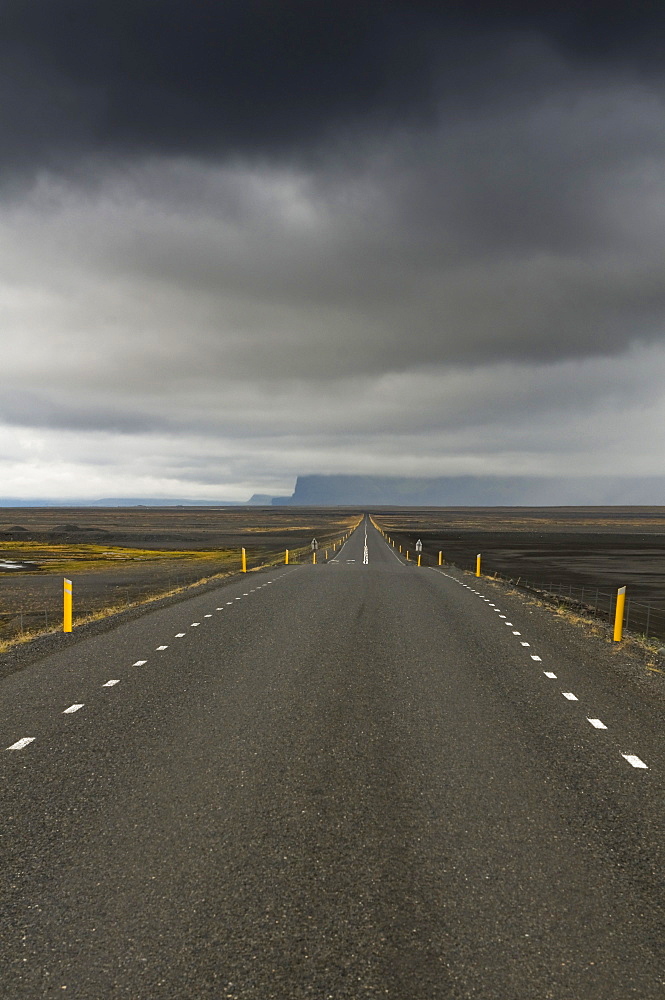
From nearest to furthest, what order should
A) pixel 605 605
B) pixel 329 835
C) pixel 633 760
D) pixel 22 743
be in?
pixel 329 835 → pixel 633 760 → pixel 22 743 → pixel 605 605

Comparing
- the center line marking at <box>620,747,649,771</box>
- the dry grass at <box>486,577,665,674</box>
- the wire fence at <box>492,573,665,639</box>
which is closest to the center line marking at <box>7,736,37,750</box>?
the center line marking at <box>620,747,649,771</box>

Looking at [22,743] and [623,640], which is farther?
[623,640]

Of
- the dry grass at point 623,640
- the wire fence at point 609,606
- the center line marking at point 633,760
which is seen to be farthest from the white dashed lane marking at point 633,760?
the wire fence at point 609,606

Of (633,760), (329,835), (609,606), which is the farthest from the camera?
(609,606)

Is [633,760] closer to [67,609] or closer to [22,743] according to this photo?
[22,743]

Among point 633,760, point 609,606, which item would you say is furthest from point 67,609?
point 609,606

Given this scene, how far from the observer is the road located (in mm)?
3479

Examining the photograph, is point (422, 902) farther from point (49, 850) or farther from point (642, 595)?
point (642, 595)

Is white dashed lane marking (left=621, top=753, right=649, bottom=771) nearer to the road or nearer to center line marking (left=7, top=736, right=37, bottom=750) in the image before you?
the road

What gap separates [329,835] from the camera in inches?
192

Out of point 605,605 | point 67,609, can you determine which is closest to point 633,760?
point 67,609

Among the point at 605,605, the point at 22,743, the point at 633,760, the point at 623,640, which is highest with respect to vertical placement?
Answer: the point at 633,760

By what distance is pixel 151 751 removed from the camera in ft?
21.5

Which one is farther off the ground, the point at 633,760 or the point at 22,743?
the point at 633,760
